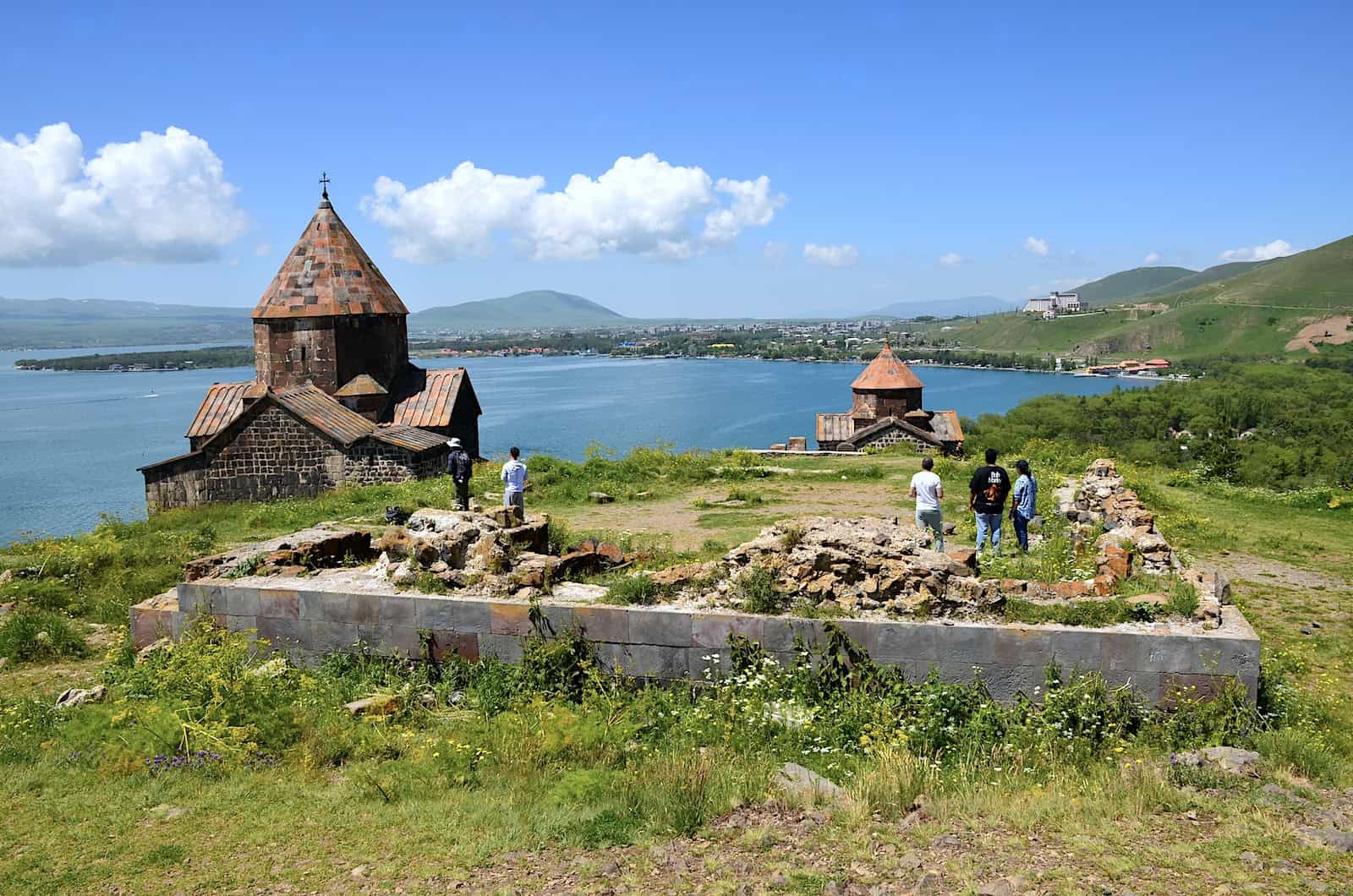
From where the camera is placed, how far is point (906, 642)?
19.8 ft

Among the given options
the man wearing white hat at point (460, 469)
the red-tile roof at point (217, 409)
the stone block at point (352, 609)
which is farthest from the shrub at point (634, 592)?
the red-tile roof at point (217, 409)

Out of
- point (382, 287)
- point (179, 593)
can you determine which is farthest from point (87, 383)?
point (179, 593)

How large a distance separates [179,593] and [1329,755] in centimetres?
817

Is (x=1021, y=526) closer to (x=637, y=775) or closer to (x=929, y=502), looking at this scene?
(x=929, y=502)

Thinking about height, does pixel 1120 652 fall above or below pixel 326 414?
below

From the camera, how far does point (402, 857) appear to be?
13.8 ft

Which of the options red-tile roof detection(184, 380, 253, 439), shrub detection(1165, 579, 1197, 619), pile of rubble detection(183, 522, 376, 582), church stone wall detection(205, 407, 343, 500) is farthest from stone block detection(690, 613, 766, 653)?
red-tile roof detection(184, 380, 253, 439)

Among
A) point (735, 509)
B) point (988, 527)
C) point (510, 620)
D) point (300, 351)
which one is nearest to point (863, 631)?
point (510, 620)

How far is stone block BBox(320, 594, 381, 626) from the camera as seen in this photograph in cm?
699

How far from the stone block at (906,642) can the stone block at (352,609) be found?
3792mm

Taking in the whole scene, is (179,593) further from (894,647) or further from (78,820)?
(894,647)

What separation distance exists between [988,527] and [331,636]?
6265mm

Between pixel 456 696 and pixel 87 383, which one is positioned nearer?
pixel 456 696

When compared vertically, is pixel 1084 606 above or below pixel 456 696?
above
